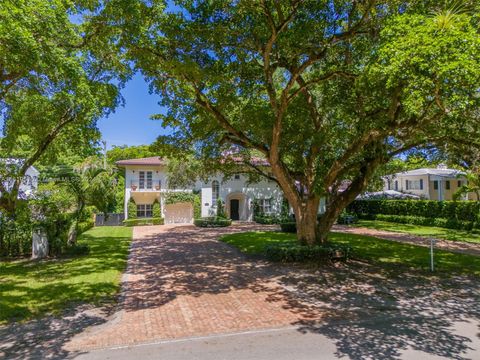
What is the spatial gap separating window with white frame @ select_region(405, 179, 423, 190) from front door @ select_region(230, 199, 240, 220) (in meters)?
22.9

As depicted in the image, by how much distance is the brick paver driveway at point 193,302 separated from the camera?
22.4ft

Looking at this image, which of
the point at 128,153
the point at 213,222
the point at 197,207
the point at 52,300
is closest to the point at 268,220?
the point at 213,222

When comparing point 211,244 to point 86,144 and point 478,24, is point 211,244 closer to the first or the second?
point 86,144

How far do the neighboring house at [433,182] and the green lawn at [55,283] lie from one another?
2998 centimetres

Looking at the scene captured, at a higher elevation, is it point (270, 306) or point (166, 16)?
point (166, 16)

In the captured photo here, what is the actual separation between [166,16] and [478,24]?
26.3 ft

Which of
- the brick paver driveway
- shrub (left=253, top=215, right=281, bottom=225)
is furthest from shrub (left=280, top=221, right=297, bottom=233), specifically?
the brick paver driveway

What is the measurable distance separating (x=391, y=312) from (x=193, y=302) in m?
4.65

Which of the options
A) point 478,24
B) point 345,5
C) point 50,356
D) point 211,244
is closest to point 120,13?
point 345,5

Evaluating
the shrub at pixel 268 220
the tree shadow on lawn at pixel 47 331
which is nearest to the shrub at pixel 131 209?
the shrub at pixel 268 220

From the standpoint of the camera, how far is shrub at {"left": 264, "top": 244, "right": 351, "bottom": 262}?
13266 mm

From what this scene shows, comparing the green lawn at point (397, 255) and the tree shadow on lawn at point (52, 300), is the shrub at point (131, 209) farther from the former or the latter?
the tree shadow on lawn at point (52, 300)

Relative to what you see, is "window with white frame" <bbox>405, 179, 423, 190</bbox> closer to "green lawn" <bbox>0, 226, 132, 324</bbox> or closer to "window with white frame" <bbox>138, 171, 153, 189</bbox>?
"window with white frame" <bbox>138, 171, 153, 189</bbox>

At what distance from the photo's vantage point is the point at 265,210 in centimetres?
3606
